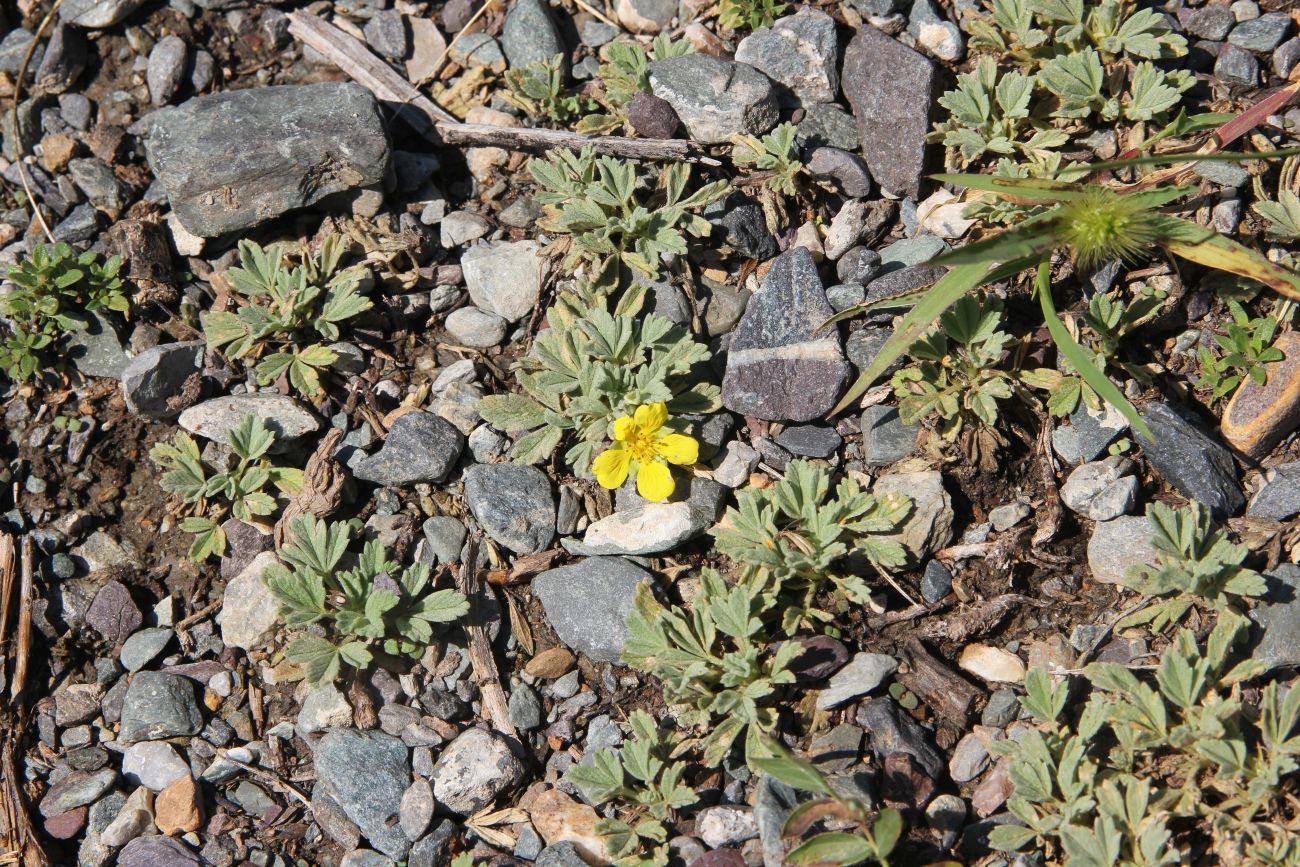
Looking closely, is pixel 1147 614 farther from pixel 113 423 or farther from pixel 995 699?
pixel 113 423

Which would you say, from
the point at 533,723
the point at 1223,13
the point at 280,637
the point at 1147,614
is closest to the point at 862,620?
the point at 1147,614

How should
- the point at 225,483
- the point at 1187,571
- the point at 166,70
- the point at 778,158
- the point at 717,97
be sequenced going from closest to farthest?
1. the point at 1187,571
2. the point at 225,483
3. the point at 778,158
4. the point at 717,97
5. the point at 166,70

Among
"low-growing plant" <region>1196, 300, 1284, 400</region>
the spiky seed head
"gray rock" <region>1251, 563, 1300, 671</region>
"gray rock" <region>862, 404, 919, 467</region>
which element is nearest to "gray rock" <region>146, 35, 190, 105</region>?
"gray rock" <region>862, 404, 919, 467</region>

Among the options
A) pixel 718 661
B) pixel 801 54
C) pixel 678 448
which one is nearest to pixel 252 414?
pixel 678 448

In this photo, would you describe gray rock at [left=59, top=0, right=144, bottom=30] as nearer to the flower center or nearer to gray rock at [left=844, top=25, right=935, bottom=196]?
the flower center

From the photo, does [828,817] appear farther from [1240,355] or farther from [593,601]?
[1240,355]

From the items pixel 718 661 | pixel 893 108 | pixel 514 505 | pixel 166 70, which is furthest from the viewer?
pixel 166 70
